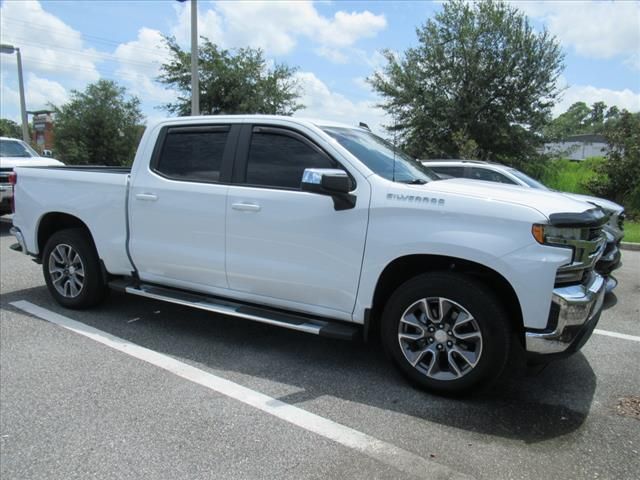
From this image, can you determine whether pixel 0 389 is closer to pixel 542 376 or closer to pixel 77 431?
pixel 77 431

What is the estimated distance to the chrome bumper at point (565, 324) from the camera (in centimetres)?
315

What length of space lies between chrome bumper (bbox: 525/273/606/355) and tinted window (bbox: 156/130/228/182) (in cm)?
277

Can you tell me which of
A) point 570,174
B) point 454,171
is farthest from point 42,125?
point 454,171

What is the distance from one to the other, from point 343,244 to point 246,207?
2.94ft

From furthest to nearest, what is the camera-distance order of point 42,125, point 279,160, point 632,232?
point 42,125
point 632,232
point 279,160

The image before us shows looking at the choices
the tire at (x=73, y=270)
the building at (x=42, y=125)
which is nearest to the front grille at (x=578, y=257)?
the tire at (x=73, y=270)

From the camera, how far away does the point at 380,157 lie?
4.20 m

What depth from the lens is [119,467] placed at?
278cm

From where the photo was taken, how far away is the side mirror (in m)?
3.57

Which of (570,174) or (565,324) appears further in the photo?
(570,174)

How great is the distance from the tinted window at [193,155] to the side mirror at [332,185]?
1.07 m

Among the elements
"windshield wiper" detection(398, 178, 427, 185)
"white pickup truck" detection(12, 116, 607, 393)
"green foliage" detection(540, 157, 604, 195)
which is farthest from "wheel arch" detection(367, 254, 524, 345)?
"green foliage" detection(540, 157, 604, 195)

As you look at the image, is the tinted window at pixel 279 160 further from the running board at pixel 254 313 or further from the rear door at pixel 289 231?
the running board at pixel 254 313

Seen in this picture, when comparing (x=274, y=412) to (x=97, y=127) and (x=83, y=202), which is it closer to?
(x=83, y=202)
